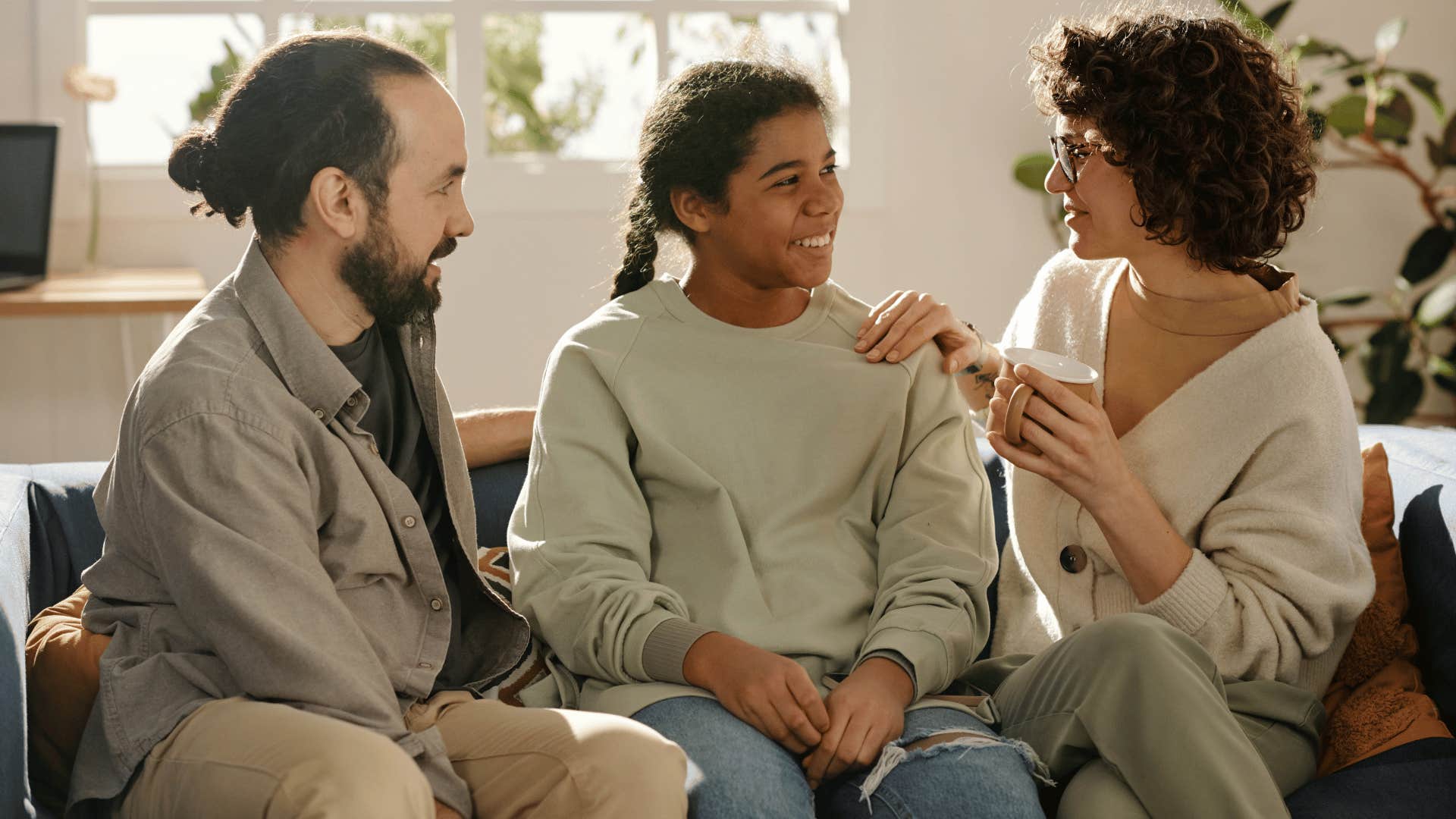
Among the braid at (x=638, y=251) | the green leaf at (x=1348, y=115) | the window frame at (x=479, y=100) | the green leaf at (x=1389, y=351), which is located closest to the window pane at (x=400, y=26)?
the window frame at (x=479, y=100)

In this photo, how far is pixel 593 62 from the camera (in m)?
4.44

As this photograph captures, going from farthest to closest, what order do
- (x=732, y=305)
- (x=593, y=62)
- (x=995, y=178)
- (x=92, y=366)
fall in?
(x=593, y=62)
(x=995, y=178)
(x=92, y=366)
(x=732, y=305)

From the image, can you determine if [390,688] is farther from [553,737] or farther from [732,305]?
[732,305]

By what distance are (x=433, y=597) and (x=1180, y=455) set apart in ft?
3.07

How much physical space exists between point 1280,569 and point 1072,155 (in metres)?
0.58

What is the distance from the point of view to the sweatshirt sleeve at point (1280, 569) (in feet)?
5.43

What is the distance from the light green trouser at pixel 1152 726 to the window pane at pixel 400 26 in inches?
74.8

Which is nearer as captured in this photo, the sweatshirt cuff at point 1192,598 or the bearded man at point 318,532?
the bearded man at point 318,532

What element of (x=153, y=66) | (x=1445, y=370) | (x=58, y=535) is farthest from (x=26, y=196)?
(x=1445, y=370)

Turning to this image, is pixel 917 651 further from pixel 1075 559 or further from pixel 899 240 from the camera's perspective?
pixel 899 240

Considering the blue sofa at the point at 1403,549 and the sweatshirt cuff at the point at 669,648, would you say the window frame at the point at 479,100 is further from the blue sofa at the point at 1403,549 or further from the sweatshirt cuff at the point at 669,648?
the sweatshirt cuff at the point at 669,648

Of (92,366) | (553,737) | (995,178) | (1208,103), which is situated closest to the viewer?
(553,737)

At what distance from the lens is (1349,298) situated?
3.93 m

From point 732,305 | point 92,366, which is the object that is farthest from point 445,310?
point 732,305
